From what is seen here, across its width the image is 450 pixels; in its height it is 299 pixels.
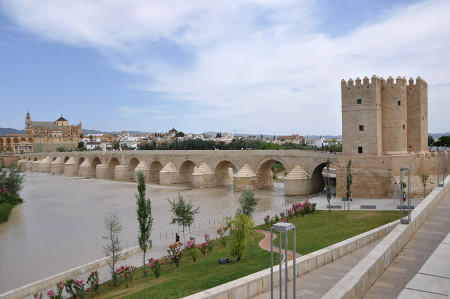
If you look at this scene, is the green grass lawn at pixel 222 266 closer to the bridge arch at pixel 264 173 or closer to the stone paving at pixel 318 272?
the stone paving at pixel 318 272

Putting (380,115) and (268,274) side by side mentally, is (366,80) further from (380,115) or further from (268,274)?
(268,274)

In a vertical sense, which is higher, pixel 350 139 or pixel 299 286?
pixel 350 139

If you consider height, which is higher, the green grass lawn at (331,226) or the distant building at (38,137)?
the distant building at (38,137)

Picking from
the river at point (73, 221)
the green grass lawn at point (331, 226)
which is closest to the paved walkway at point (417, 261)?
the green grass lawn at point (331, 226)

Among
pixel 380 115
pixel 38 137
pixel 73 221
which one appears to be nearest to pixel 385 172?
pixel 380 115

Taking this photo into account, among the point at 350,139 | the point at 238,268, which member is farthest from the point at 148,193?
the point at 238,268

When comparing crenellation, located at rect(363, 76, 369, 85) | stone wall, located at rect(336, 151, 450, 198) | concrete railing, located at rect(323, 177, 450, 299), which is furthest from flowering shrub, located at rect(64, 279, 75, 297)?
crenellation, located at rect(363, 76, 369, 85)

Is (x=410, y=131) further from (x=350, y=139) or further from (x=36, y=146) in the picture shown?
(x=36, y=146)

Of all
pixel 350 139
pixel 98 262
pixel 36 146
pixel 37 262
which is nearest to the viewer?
pixel 98 262

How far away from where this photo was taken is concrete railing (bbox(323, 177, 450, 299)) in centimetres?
496

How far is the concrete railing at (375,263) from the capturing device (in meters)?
4.96

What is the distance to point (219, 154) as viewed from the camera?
3538 cm

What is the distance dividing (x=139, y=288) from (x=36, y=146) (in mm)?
104345

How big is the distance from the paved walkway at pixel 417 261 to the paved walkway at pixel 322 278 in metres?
1.23
